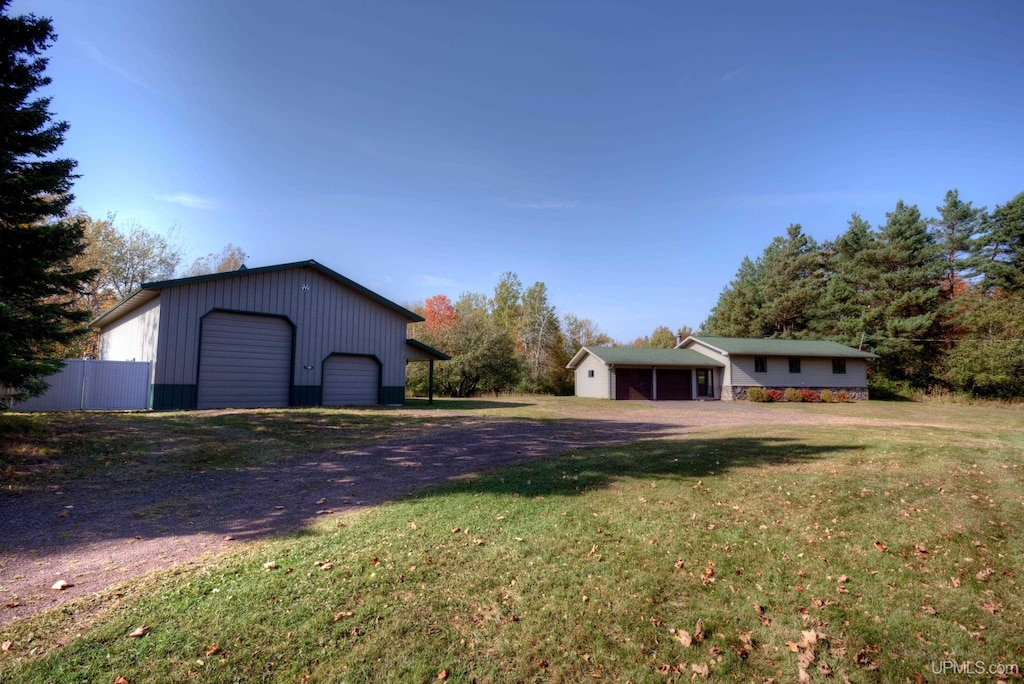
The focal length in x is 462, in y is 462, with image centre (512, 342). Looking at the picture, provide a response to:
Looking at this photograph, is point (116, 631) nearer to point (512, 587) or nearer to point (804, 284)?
point (512, 587)

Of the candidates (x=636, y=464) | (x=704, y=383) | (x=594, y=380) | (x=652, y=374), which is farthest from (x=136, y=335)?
(x=704, y=383)

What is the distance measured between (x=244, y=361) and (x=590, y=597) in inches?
693

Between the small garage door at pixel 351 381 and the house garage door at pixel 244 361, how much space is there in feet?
5.69

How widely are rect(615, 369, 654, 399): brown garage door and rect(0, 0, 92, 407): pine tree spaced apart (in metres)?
28.5

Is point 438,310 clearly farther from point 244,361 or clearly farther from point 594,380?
point 244,361

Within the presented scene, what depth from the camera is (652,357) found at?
3338cm

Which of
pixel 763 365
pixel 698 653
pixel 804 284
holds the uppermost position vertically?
pixel 804 284

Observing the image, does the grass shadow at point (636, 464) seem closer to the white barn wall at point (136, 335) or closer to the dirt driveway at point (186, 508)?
the dirt driveway at point (186, 508)

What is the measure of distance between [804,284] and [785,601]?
4866cm

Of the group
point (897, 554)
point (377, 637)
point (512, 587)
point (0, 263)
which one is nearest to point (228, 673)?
point (377, 637)

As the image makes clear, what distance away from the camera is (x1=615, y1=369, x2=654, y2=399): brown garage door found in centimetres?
3262

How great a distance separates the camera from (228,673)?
276cm

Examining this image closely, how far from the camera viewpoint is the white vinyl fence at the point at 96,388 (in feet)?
48.3

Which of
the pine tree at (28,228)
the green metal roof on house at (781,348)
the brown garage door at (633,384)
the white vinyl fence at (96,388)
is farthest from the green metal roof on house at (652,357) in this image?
the pine tree at (28,228)
